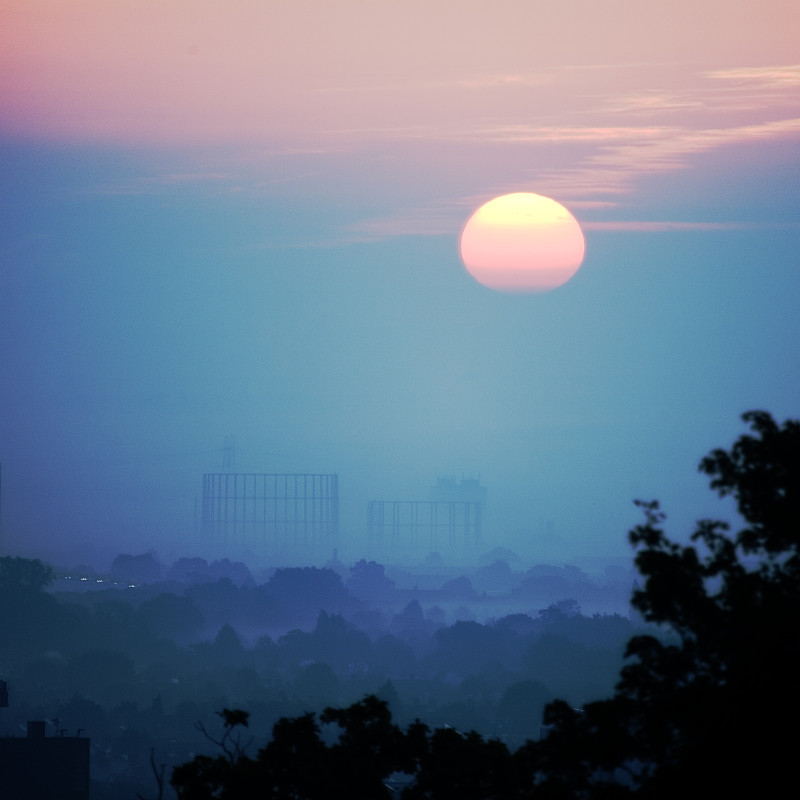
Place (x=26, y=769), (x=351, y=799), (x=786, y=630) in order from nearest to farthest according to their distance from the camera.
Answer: (x=786, y=630) → (x=351, y=799) → (x=26, y=769)

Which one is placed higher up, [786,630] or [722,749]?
[786,630]

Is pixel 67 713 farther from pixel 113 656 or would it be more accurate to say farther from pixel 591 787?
pixel 591 787

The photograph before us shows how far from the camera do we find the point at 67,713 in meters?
149

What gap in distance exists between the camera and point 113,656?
636ft

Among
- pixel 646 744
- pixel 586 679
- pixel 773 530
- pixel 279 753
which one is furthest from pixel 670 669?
pixel 586 679

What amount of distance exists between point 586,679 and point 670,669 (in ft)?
540

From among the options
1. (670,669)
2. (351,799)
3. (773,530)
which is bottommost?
(351,799)

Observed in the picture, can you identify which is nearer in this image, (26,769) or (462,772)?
(462,772)

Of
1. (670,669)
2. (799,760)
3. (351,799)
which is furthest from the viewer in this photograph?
(351,799)

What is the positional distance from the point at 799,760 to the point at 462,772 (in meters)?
14.2

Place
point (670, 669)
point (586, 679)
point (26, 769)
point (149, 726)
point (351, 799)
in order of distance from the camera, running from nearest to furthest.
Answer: point (670, 669), point (351, 799), point (26, 769), point (149, 726), point (586, 679)

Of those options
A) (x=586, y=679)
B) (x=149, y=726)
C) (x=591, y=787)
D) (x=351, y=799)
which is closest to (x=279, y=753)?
(x=351, y=799)

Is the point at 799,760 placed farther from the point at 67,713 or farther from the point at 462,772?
the point at 67,713

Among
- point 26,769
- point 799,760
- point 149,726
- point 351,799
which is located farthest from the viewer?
point 149,726
